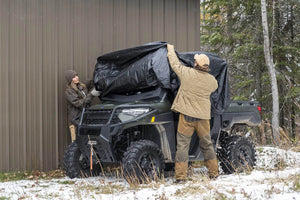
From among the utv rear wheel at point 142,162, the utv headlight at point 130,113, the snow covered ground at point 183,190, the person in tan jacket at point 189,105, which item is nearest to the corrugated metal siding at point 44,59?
the snow covered ground at point 183,190

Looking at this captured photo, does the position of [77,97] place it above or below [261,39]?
below

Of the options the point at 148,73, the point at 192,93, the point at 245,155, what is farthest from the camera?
the point at 245,155

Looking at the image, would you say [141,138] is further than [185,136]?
Yes

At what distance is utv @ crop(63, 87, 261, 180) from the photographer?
6902mm

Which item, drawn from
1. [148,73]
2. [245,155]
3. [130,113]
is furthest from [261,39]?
[130,113]

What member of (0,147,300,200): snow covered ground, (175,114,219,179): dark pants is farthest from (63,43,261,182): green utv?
(0,147,300,200): snow covered ground

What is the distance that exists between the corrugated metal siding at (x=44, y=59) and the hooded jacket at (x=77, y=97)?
1.47ft

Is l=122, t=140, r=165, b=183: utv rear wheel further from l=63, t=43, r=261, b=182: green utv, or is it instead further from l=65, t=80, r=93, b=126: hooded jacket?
l=65, t=80, r=93, b=126: hooded jacket

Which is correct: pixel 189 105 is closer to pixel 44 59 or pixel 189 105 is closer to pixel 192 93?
pixel 192 93

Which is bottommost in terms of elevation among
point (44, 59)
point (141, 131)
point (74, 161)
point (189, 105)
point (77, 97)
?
point (74, 161)

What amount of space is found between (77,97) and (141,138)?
6.74 feet

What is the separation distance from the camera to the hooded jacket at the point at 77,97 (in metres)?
8.77

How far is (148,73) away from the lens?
7.54 m

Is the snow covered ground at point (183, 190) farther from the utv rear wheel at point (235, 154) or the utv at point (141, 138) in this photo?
the utv rear wheel at point (235, 154)
